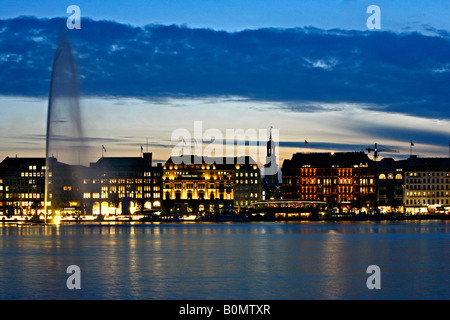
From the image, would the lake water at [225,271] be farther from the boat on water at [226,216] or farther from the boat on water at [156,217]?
the boat on water at [226,216]

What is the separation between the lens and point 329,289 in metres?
44.6

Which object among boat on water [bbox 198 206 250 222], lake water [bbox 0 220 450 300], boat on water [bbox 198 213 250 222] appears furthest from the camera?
boat on water [bbox 198 206 250 222]

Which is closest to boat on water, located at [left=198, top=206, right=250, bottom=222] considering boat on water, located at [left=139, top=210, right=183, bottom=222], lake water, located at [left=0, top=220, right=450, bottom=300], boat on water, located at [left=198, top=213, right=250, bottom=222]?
boat on water, located at [left=198, top=213, right=250, bottom=222]

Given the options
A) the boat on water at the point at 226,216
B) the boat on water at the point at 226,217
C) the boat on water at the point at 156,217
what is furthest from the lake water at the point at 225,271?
Answer: the boat on water at the point at 226,216

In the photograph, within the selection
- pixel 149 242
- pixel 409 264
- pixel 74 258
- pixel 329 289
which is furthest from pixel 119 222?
pixel 329 289

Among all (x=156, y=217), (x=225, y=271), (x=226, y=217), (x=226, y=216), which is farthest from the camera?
(x=156, y=217)

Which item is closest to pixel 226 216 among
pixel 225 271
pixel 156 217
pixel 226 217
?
pixel 226 217

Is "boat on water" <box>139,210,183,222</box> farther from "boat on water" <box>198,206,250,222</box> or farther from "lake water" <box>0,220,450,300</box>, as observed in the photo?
"lake water" <box>0,220,450,300</box>

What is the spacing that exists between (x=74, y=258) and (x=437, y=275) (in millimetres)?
31193

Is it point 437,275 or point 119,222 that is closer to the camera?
point 437,275

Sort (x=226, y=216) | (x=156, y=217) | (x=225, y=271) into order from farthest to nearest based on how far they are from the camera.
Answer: (x=156, y=217), (x=226, y=216), (x=225, y=271)

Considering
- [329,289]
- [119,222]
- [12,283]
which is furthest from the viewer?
[119,222]

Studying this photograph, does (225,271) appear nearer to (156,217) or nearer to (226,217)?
(226,217)
